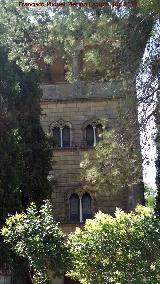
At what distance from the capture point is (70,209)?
60.0 ft

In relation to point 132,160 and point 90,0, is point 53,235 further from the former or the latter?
point 90,0

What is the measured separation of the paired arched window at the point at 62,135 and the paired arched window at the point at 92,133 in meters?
0.74

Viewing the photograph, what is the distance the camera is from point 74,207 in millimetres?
18312

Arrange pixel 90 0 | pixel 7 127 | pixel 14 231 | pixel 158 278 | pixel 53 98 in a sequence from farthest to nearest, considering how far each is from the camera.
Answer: pixel 53 98 < pixel 7 127 < pixel 90 0 < pixel 14 231 < pixel 158 278

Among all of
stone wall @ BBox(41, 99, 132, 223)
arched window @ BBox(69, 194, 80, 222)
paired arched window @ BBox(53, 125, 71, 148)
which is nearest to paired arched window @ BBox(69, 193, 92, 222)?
arched window @ BBox(69, 194, 80, 222)

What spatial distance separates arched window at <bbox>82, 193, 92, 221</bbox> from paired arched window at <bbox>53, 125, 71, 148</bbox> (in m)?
2.12

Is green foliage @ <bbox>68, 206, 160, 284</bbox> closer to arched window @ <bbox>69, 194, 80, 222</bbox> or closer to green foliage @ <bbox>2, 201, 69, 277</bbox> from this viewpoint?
green foliage @ <bbox>2, 201, 69, 277</bbox>

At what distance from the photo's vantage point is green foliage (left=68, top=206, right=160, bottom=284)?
8.83 m

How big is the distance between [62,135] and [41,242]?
10538mm

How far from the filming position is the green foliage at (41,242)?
29.0 feet

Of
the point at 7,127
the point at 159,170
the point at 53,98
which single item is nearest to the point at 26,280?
the point at 7,127

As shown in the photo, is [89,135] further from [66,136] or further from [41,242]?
[41,242]

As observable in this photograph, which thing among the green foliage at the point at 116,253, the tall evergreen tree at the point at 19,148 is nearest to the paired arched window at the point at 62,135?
the tall evergreen tree at the point at 19,148

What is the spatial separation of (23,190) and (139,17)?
558 centimetres
